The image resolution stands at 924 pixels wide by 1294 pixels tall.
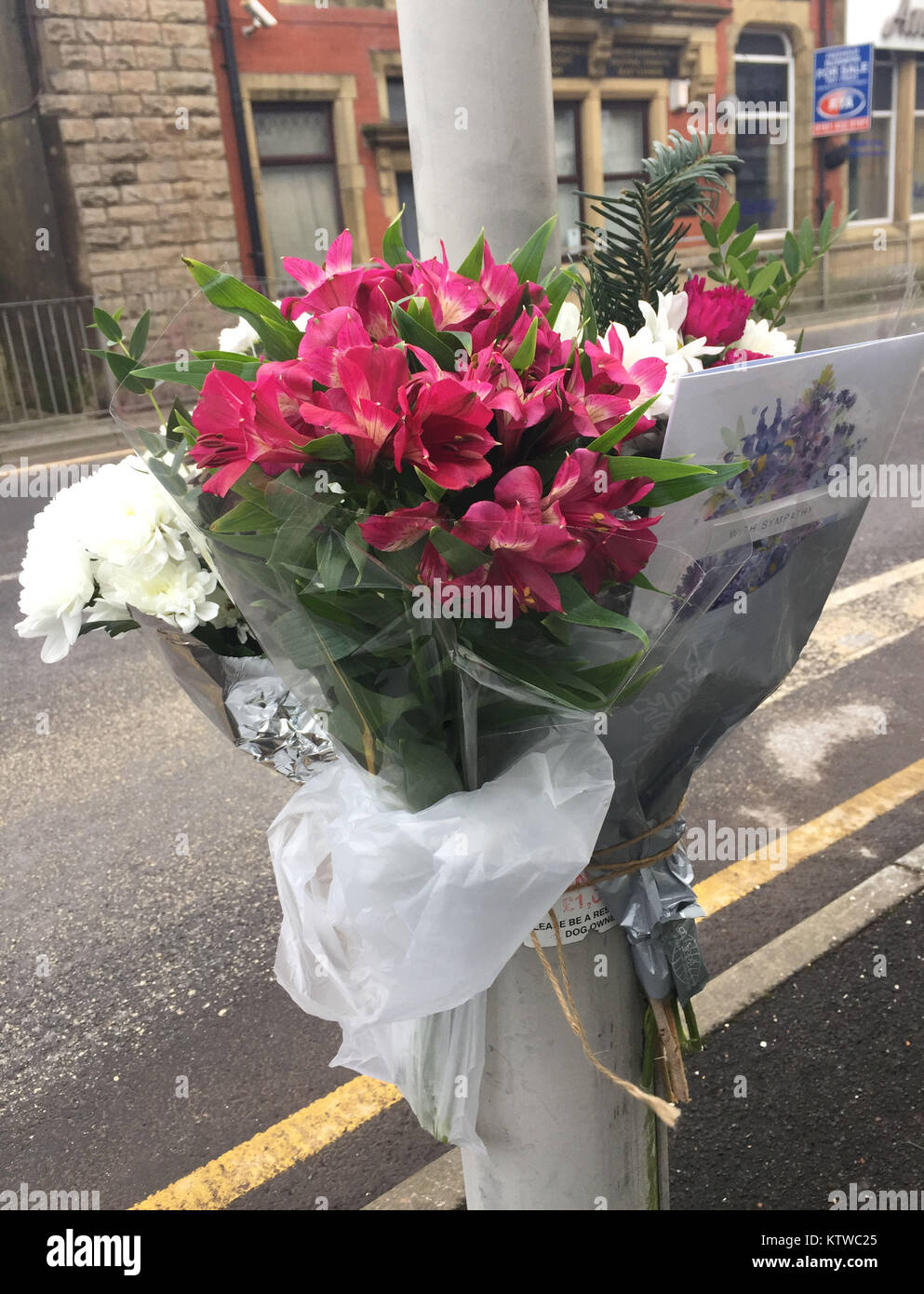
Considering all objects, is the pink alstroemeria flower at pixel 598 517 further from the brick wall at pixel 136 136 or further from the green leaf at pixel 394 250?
the brick wall at pixel 136 136

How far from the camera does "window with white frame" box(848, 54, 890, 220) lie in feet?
67.6

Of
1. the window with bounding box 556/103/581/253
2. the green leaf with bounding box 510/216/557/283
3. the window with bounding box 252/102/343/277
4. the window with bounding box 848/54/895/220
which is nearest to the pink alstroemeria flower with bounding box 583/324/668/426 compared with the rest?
the green leaf with bounding box 510/216/557/283

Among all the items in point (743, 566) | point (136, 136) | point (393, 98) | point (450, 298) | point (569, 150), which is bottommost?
point (743, 566)

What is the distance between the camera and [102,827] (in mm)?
3811

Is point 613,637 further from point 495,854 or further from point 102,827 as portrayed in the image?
point 102,827

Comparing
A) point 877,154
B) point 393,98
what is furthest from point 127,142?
point 877,154

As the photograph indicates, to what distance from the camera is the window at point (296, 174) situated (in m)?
13.7

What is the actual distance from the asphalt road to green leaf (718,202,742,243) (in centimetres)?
176

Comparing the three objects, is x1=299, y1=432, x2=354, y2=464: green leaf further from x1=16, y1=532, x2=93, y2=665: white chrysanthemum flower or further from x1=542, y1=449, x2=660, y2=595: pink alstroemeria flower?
x1=16, y1=532, x2=93, y2=665: white chrysanthemum flower

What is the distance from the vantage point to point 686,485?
1.01 meters

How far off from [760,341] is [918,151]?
24.4m

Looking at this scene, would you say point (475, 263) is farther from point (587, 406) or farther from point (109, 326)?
point (109, 326)

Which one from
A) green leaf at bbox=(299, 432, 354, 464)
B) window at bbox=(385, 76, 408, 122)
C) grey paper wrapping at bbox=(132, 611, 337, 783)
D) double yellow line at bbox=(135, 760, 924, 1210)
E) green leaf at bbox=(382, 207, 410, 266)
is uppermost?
window at bbox=(385, 76, 408, 122)
